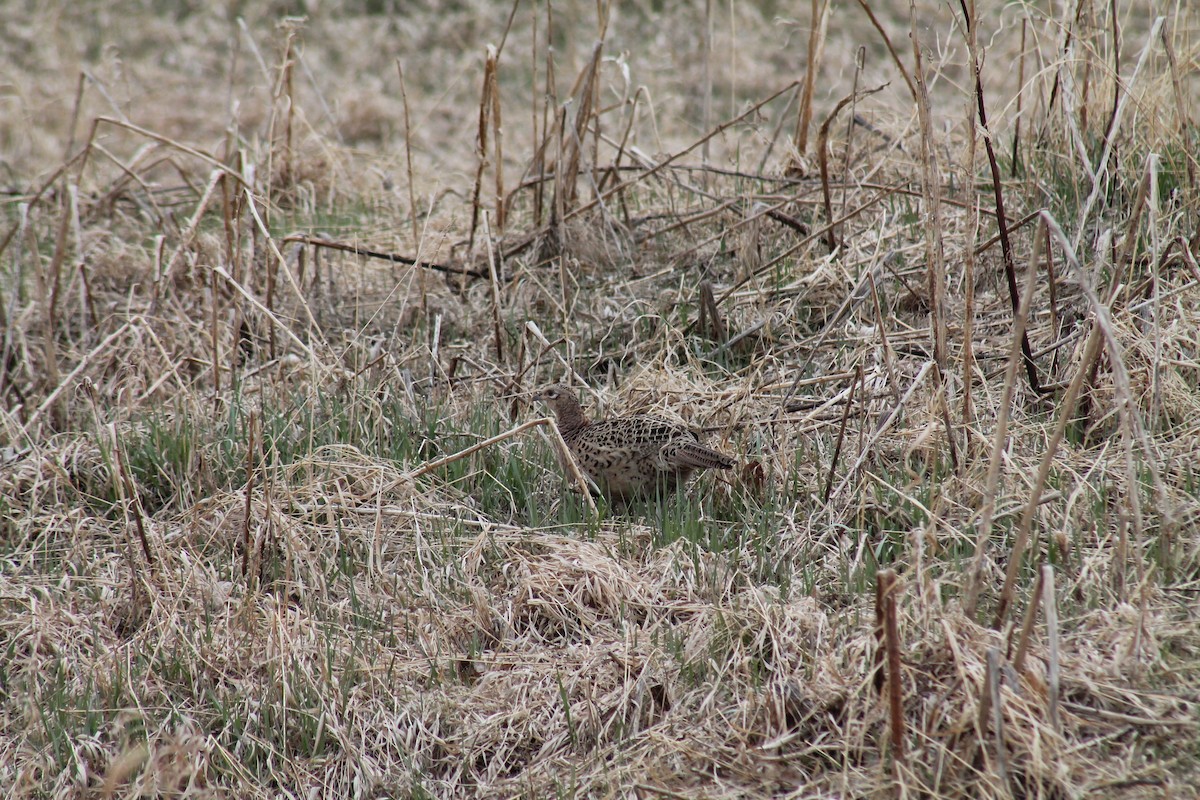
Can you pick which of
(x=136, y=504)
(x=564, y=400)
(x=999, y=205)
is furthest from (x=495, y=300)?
(x=999, y=205)

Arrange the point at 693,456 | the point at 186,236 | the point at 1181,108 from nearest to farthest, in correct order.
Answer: the point at 693,456 < the point at 1181,108 < the point at 186,236

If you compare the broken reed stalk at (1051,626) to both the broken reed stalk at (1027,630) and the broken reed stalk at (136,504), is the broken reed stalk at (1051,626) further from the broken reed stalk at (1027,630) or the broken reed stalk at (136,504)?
the broken reed stalk at (136,504)

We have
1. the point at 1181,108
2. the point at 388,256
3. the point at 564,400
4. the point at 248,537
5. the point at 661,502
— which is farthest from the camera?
the point at 388,256

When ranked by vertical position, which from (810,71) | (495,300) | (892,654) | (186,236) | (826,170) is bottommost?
(892,654)

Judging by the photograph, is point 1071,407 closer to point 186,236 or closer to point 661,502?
point 661,502

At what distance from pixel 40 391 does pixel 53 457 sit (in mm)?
1169

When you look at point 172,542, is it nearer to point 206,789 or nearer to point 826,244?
point 206,789

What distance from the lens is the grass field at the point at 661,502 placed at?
143 inches

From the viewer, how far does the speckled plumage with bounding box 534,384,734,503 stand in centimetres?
477

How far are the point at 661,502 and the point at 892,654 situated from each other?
5.82 feet

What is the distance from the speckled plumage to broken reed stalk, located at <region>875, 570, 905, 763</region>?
4.49 feet

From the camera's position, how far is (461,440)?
537cm

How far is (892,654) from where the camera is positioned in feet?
10.7

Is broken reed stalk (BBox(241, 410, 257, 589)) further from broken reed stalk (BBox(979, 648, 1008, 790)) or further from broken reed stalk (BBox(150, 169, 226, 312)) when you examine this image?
broken reed stalk (BBox(979, 648, 1008, 790))
